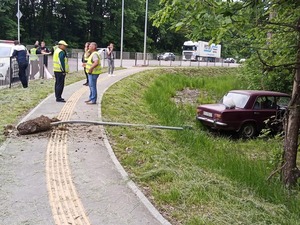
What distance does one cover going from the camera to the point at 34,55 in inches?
701

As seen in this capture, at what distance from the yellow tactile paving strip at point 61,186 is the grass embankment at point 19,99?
44.8 inches

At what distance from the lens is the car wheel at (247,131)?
12148 mm

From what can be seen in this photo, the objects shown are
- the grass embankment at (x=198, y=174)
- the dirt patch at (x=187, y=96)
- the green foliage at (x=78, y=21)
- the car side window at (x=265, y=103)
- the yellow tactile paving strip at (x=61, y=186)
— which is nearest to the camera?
the yellow tactile paving strip at (x=61, y=186)

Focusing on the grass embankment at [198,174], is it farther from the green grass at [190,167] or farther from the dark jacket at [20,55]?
the dark jacket at [20,55]

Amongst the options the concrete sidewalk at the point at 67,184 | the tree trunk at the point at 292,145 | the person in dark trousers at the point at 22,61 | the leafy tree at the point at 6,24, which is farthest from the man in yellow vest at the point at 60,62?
the leafy tree at the point at 6,24

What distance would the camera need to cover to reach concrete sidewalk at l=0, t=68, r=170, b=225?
14.8ft

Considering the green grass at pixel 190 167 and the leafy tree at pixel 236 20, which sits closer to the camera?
the green grass at pixel 190 167

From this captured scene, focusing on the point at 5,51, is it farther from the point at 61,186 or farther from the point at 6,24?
the point at 6,24

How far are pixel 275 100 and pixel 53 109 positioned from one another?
7.17m

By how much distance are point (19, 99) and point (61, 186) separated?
7.13 m

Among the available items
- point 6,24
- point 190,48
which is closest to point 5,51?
point 6,24

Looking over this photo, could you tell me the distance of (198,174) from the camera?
638 centimetres

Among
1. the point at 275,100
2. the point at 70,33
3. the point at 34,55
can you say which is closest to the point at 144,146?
the point at 275,100

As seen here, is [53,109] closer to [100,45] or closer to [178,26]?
[178,26]
